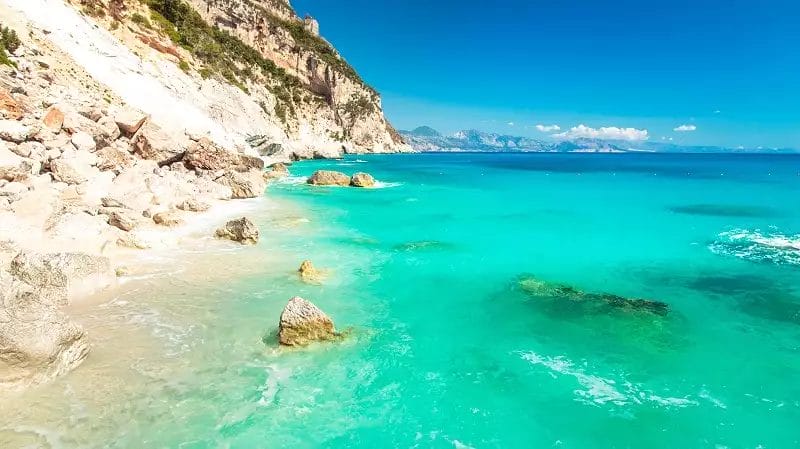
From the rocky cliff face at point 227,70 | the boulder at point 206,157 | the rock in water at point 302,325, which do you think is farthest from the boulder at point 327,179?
the rock in water at point 302,325

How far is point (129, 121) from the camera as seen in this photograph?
29953 millimetres

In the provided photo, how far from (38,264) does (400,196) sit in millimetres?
30597

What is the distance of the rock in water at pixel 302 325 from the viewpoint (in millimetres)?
10344

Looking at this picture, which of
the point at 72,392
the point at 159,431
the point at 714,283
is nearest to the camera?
the point at 159,431

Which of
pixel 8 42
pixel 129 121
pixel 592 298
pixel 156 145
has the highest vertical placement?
pixel 8 42

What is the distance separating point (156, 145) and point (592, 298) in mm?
28696

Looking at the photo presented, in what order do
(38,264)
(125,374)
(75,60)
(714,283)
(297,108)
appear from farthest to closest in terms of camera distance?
1. (297,108)
2. (75,60)
3. (714,283)
4. (38,264)
5. (125,374)

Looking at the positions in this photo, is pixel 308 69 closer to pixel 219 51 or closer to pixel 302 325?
pixel 219 51

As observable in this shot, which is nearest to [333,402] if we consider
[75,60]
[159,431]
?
[159,431]

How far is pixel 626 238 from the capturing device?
2439 cm

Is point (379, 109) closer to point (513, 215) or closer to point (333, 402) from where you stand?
point (513, 215)

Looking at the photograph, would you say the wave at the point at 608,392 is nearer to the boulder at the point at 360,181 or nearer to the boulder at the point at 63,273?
the boulder at the point at 63,273

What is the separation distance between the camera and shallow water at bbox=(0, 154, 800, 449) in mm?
7715

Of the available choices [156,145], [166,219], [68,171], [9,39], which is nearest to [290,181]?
[156,145]
